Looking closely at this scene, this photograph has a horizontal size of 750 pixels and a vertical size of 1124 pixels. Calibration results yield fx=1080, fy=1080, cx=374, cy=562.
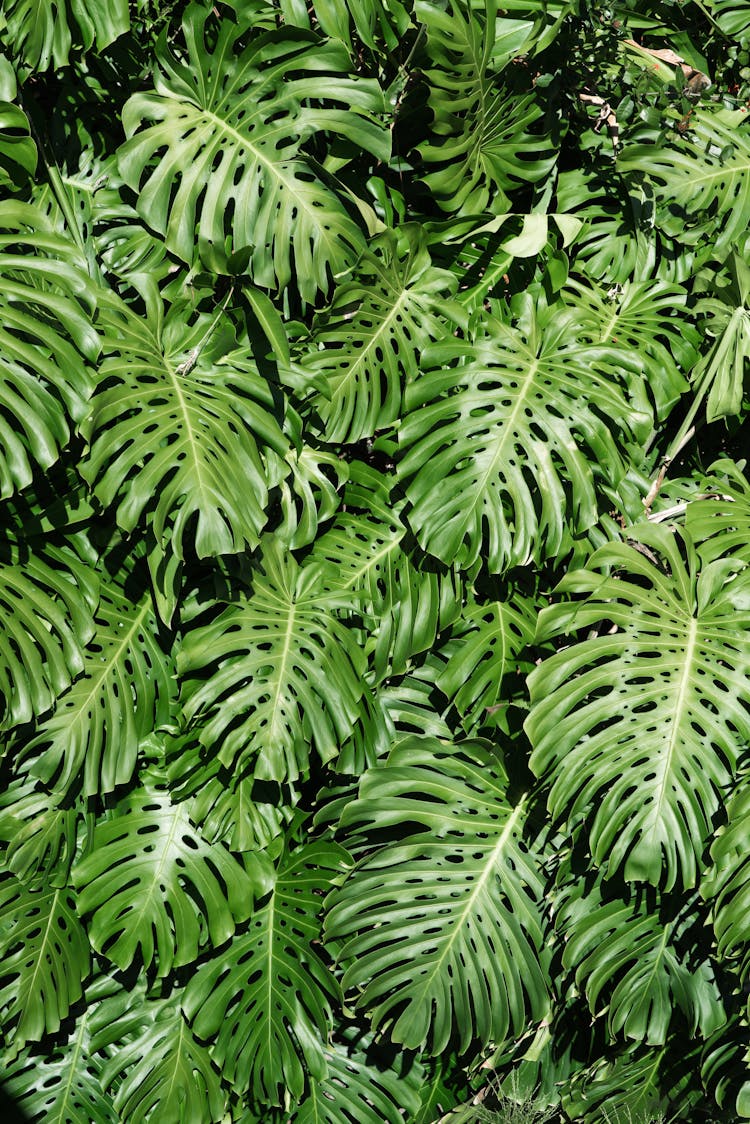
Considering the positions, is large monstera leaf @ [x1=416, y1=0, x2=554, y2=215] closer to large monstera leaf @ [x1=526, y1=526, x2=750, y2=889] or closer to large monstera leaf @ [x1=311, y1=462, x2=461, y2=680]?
large monstera leaf @ [x1=311, y1=462, x2=461, y2=680]

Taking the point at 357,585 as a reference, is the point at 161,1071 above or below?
below

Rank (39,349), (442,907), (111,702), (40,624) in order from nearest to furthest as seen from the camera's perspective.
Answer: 1. (39,349)
2. (40,624)
3. (111,702)
4. (442,907)

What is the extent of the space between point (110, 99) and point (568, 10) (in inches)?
34.6

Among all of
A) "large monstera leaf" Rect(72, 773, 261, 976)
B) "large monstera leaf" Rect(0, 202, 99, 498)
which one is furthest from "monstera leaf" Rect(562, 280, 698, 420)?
"large monstera leaf" Rect(72, 773, 261, 976)

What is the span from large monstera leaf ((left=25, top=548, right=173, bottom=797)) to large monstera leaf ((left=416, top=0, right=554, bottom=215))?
3.22 ft

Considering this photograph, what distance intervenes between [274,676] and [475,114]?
1114mm

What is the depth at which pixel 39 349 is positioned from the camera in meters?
1.69

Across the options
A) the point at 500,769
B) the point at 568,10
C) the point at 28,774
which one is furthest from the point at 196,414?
the point at 568,10

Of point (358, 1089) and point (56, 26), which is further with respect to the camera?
point (358, 1089)

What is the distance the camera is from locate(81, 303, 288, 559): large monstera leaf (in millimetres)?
1688

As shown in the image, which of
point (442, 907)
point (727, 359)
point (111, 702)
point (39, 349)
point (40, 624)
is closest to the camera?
point (39, 349)

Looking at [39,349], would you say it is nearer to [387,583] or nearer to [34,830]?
[387,583]

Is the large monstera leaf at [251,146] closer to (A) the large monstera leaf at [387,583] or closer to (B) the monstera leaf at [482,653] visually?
(A) the large monstera leaf at [387,583]

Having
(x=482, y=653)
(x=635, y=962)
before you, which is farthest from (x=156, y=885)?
(x=635, y=962)
